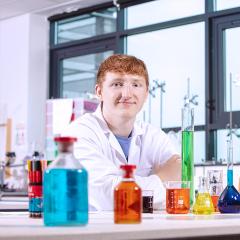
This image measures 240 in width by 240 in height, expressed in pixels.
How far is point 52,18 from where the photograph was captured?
633cm

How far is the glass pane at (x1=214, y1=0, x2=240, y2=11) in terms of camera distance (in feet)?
16.4

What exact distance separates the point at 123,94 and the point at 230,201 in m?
A: 0.58

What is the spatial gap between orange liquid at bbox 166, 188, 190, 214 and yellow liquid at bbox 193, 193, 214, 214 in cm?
3

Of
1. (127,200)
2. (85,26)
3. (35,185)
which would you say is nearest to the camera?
(127,200)

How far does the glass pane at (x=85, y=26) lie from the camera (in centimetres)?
611

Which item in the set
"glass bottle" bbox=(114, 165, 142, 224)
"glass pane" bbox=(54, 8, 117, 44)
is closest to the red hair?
"glass bottle" bbox=(114, 165, 142, 224)

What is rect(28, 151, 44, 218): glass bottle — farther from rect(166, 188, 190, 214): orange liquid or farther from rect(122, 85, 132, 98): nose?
rect(122, 85, 132, 98): nose

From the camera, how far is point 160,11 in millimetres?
5594

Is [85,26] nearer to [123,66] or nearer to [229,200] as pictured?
[123,66]

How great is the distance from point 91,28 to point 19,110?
3.85ft

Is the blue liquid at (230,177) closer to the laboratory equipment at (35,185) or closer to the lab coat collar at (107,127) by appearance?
the lab coat collar at (107,127)

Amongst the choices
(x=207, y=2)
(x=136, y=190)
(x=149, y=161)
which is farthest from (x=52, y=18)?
(x=136, y=190)

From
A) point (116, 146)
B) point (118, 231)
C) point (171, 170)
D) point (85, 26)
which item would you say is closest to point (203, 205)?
point (171, 170)

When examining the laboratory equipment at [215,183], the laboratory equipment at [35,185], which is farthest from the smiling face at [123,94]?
the laboratory equipment at [35,185]
